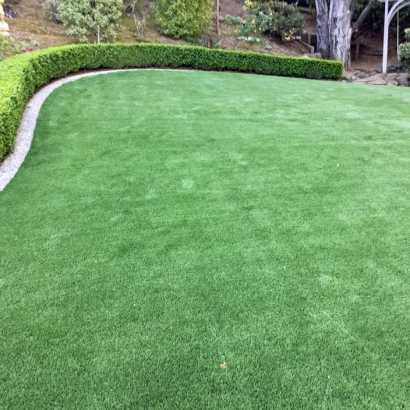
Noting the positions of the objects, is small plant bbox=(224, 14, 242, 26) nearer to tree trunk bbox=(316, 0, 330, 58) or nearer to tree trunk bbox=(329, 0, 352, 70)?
tree trunk bbox=(316, 0, 330, 58)

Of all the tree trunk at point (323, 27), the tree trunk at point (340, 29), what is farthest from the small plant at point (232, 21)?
the tree trunk at point (340, 29)

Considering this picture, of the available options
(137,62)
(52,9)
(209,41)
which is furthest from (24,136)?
(209,41)

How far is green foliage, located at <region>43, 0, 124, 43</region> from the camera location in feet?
37.9

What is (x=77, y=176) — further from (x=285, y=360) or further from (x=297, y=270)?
(x=285, y=360)

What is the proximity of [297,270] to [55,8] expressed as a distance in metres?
14.4

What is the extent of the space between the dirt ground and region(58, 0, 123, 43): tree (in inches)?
23.7

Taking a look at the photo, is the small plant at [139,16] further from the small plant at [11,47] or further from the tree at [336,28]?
the tree at [336,28]

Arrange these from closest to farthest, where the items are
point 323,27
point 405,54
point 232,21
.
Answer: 1. point 405,54
2. point 323,27
3. point 232,21

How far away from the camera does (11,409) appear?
1582 mm

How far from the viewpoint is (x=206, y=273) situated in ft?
8.01

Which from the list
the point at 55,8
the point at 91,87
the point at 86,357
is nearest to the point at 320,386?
the point at 86,357

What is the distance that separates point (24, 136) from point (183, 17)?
35.4 feet

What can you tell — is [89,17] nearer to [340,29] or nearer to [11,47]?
[11,47]

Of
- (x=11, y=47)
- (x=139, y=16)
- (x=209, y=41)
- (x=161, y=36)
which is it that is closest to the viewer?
(x=11, y=47)
